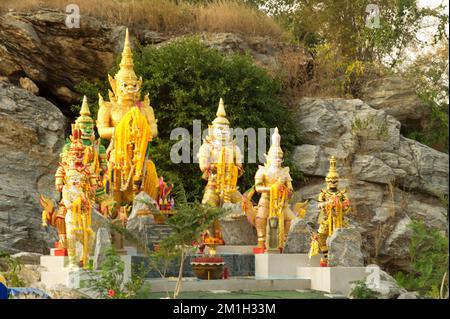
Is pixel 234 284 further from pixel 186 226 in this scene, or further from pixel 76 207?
pixel 76 207

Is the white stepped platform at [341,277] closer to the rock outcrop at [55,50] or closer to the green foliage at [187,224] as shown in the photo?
the green foliage at [187,224]

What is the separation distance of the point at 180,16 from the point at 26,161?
7078mm

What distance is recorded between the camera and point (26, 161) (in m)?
21.0

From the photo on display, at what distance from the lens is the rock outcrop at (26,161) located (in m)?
19.2

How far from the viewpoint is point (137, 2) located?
82.9ft

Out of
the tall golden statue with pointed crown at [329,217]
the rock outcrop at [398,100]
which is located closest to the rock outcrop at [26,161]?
the tall golden statue with pointed crown at [329,217]

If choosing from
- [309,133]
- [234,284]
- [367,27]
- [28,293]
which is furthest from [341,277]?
[367,27]

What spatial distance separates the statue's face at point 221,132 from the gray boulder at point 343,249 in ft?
12.2

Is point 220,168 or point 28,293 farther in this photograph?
point 220,168
